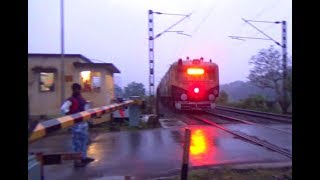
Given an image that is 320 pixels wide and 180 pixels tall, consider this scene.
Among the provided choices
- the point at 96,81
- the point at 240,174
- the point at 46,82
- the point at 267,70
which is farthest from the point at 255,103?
the point at 240,174

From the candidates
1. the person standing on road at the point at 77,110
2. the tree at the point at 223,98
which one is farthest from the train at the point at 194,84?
the tree at the point at 223,98

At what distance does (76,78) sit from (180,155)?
14.8m

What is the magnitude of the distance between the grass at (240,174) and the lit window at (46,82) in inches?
693

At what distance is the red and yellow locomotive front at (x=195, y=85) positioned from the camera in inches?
1124

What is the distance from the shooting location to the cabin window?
24.1m

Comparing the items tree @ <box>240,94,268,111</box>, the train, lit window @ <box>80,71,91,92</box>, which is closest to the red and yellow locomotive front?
the train

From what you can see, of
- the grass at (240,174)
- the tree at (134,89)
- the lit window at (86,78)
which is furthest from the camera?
the tree at (134,89)

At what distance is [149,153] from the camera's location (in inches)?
430

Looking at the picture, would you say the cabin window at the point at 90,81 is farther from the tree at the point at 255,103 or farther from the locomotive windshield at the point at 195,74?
the tree at the point at 255,103

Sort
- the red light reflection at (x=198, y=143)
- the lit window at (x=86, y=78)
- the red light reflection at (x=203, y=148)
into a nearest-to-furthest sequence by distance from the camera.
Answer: the red light reflection at (x=203, y=148) < the red light reflection at (x=198, y=143) < the lit window at (x=86, y=78)

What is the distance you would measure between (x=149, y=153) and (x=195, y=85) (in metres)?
18.1

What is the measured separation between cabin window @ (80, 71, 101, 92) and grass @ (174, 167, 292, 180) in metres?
16.1

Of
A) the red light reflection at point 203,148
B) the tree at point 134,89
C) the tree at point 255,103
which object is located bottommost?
the red light reflection at point 203,148
